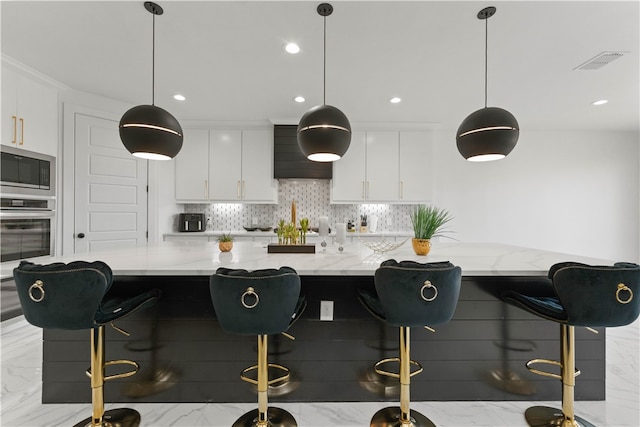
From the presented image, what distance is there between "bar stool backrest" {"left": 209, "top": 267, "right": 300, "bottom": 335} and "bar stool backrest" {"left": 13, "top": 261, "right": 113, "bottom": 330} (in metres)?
0.55

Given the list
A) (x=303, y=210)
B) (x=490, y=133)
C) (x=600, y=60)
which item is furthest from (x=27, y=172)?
(x=600, y=60)

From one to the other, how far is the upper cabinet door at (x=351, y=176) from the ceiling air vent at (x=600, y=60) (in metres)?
2.48

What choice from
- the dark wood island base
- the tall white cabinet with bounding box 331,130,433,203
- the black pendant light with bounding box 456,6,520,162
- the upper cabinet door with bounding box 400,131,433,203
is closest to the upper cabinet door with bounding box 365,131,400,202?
the tall white cabinet with bounding box 331,130,433,203

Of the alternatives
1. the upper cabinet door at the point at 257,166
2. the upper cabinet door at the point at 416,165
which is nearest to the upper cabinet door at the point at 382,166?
the upper cabinet door at the point at 416,165

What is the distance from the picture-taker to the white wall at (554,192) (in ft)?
15.4

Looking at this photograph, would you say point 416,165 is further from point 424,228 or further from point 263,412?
point 263,412

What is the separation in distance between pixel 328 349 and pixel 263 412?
0.51 meters

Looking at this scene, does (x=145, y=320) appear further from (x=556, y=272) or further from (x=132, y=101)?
(x=132, y=101)

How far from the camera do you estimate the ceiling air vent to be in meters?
2.43

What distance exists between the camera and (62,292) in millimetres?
1263

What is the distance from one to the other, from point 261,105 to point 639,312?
146 inches

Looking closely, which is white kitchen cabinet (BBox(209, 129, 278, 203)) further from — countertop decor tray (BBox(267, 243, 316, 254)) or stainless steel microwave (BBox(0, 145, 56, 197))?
countertop decor tray (BBox(267, 243, 316, 254))

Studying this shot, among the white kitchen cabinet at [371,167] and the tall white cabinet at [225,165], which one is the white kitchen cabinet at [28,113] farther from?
the white kitchen cabinet at [371,167]

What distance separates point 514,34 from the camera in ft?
7.07
